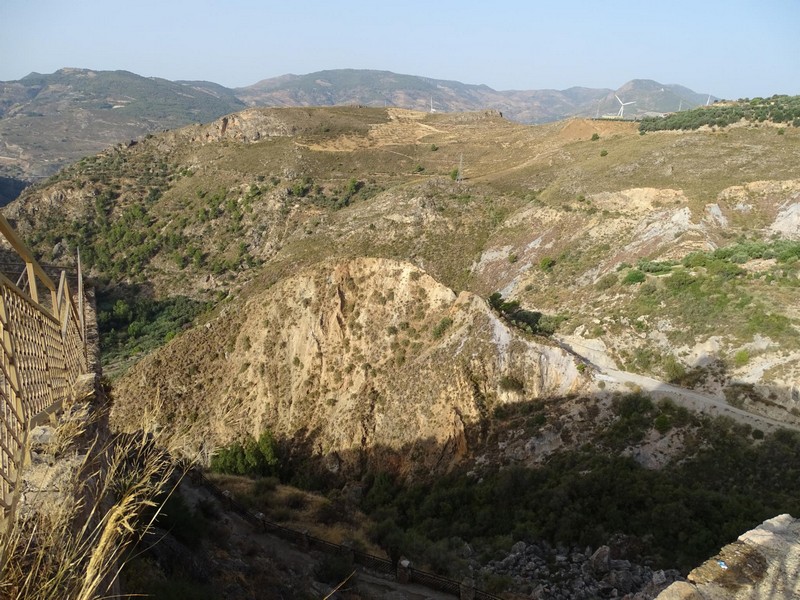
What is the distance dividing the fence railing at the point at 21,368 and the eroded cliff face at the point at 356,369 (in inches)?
634

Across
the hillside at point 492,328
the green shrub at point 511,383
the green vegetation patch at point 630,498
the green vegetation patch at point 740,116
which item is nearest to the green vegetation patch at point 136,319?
the hillside at point 492,328

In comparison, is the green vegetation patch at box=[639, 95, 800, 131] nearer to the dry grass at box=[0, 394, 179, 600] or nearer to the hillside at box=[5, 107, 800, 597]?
the hillside at box=[5, 107, 800, 597]

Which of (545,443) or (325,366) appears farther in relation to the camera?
(325,366)

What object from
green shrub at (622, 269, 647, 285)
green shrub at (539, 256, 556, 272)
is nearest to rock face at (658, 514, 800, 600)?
green shrub at (622, 269, 647, 285)

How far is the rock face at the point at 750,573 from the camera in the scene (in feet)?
25.2

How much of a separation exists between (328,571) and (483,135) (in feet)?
224

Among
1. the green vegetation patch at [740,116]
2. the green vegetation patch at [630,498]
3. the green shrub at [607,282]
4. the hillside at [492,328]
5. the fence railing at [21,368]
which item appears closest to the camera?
the fence railing at [21,368]

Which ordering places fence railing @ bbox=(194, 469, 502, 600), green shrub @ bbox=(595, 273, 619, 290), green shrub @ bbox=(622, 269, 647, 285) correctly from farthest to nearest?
1. green shrub @ bbox=(595, 273, 619, 290)
2. green shrub @ bbox=(622, 269, 647, 285)
3. fence railing @ bbox=(194, 469, 502, 600)

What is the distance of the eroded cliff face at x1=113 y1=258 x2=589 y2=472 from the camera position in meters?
22.4

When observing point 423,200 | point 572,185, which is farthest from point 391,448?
point 572,185

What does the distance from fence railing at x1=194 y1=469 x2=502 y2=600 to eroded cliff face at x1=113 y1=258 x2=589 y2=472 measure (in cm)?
579

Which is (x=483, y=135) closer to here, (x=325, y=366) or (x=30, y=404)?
(x=325, y=366)

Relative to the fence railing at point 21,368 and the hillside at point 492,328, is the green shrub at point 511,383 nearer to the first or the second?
the hillside at point 492,328

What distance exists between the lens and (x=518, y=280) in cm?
3459
